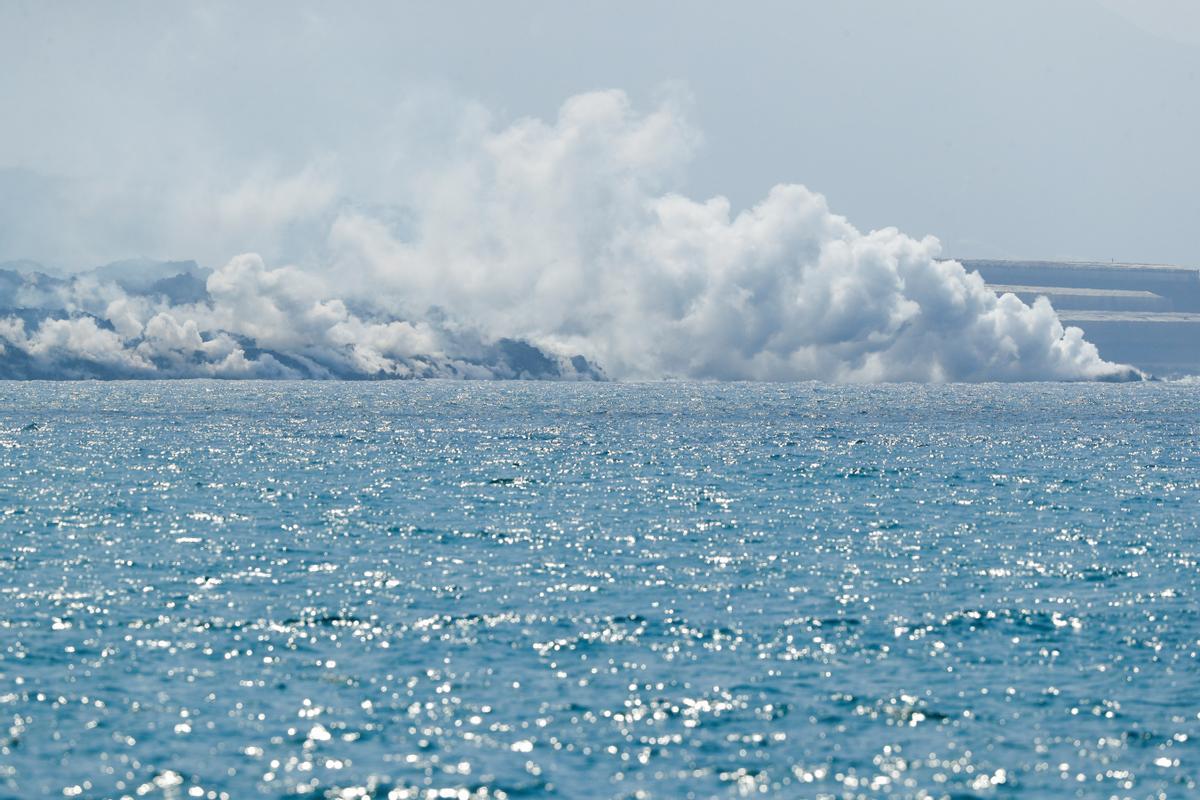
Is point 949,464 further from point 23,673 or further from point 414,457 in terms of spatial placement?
point 23,673

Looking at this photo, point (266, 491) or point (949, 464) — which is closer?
point (266, 491)

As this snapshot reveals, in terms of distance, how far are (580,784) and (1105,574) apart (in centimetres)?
3221

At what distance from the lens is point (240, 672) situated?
41.3 meters

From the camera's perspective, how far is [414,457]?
121438 mm

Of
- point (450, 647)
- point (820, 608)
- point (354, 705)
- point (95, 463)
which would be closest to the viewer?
point (354, 705)

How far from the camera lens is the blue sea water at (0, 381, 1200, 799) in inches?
1323

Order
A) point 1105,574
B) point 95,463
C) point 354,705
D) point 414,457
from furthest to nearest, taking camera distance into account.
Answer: point 414,457 < point 95,463 < point 1105,574 < point 354,705

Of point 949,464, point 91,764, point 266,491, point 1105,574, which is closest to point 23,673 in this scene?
point 91,764

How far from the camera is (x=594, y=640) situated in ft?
150

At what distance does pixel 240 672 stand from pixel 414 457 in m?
80.3

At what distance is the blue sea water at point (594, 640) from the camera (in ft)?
110

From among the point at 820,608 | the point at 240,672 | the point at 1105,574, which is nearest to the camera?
the point at 240,672

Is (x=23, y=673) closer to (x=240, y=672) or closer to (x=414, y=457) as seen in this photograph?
(x=240, y=672)

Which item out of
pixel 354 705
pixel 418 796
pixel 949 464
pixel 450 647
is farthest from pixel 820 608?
pixel 949 464
